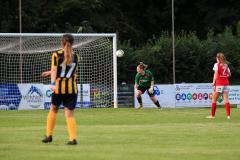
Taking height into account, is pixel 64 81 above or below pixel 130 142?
above

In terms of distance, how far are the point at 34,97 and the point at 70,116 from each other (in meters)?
20.2

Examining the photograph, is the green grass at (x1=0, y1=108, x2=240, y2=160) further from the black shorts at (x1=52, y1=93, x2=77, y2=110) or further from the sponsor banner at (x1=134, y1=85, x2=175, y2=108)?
the sponsor banner at (x1=134, y1=85, x2=175, y2=108)

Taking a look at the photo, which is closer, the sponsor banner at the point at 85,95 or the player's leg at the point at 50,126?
the player's leg at the point at 50,126

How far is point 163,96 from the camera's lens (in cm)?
3678

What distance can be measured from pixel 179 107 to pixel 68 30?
18393 mm

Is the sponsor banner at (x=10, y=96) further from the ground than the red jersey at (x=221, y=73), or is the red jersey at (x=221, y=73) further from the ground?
the red jersey at (x=221, y=73)

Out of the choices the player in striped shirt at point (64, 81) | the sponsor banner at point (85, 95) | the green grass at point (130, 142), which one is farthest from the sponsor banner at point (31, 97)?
the player in striped shirt at point (64, 81)

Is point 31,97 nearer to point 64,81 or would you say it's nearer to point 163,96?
point 163,96

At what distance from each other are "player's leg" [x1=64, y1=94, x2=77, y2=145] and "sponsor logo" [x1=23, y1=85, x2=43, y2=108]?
19856 millimetres

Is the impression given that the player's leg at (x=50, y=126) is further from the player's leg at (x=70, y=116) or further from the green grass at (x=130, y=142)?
the player's leg at (x=70, y=116)

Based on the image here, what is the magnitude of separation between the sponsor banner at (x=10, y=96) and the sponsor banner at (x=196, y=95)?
7.63 meters

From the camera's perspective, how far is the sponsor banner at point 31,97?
34719 millimetres

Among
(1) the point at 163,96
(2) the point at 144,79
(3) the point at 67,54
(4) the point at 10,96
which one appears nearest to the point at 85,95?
(4) the point at 10,96

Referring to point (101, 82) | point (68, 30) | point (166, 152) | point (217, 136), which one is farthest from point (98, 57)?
point (166, 152)
